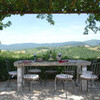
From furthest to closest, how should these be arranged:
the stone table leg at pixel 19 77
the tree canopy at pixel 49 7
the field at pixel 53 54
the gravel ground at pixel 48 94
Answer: the field at pixel 53 54
the tree canopy at pixel 49 7
the stone table leg at pixel 19 77
the gravel ground at pixel 48 94

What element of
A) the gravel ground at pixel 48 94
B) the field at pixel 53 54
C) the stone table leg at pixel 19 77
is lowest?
the gravel ground at pixel 48 94

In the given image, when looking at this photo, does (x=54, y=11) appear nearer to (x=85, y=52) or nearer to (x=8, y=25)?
(x=8, y=25)

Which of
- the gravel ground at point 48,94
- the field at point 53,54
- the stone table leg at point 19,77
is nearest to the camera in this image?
the gravel ground at point 48,94

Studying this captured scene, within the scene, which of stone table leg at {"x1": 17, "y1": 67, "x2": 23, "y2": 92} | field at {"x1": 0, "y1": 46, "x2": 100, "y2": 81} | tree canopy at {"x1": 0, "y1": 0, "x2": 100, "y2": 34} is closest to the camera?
stone table leg at {"x1": 17, "y1": 67, "x2": 23, "y2": 92}

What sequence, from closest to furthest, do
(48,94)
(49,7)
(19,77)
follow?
(48,94) < (19,77) < (49,7)

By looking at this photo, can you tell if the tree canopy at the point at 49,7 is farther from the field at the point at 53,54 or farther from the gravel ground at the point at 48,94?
the gravel ground at the point at 48,94

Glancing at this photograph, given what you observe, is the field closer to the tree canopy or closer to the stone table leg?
the stone table leg

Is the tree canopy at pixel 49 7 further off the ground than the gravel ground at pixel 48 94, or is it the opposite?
the tree canopy at pixel 49 7

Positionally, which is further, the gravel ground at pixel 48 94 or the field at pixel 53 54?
the field at pixel 53 54

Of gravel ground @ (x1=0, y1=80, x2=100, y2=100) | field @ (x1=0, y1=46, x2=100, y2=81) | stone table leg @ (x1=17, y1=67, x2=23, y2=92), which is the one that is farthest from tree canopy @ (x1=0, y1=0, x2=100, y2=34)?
gravel ground @ (x1=0, y1=80, x2=100, y2=100)

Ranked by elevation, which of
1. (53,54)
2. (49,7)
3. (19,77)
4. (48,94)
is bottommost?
(48,94)

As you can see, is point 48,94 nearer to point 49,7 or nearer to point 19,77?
point 19,77

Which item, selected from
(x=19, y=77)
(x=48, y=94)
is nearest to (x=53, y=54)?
(x=19, y=77)

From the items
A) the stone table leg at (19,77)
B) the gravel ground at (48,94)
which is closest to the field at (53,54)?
the stone table leg at (19,77)
